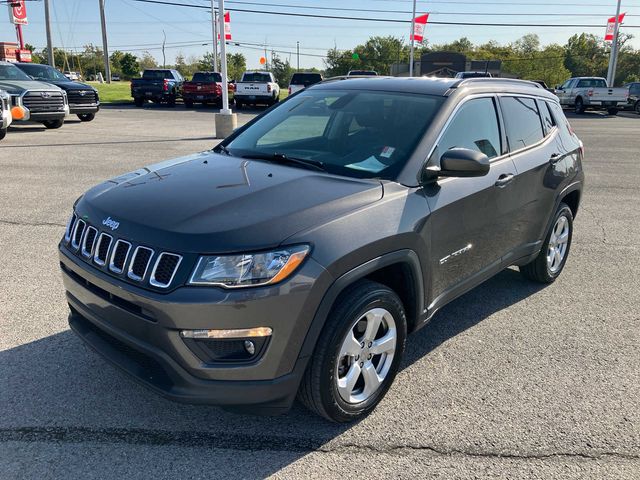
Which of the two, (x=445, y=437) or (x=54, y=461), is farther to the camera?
(x=445, y=437)

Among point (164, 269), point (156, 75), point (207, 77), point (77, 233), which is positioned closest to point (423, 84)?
point (164, 269)

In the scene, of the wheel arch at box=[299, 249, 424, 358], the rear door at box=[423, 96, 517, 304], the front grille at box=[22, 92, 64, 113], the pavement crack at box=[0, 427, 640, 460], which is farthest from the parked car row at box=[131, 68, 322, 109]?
the pavement crack at box=[0, 427, 640, 460]

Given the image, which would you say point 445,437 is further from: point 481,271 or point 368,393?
point 481,271

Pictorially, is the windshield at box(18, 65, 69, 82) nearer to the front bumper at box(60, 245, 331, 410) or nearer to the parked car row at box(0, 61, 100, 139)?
the parked car row at box(0, 61, 100, 139)

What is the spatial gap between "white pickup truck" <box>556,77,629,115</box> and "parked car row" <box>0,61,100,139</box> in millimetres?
24536

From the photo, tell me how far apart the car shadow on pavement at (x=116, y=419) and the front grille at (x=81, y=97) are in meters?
17.2

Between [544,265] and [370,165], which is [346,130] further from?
[544,265]

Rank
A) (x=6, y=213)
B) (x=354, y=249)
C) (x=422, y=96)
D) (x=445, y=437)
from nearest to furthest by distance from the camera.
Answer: (x=354, y=249), (x=445, y=437), (x=422, y=96), (x=6, y=213)

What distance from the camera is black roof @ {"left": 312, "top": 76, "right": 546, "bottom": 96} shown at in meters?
3.85

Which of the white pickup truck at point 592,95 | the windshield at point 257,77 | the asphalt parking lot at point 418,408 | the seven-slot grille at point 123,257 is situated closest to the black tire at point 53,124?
the windshield at point 257,77

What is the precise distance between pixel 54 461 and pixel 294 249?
155cm

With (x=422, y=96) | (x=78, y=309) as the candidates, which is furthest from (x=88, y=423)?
(x=422, y=96)

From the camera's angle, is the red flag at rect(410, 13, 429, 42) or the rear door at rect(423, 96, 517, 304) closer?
the rear door at rect(423, 96, 517, 304)

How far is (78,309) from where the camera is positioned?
3.06m
